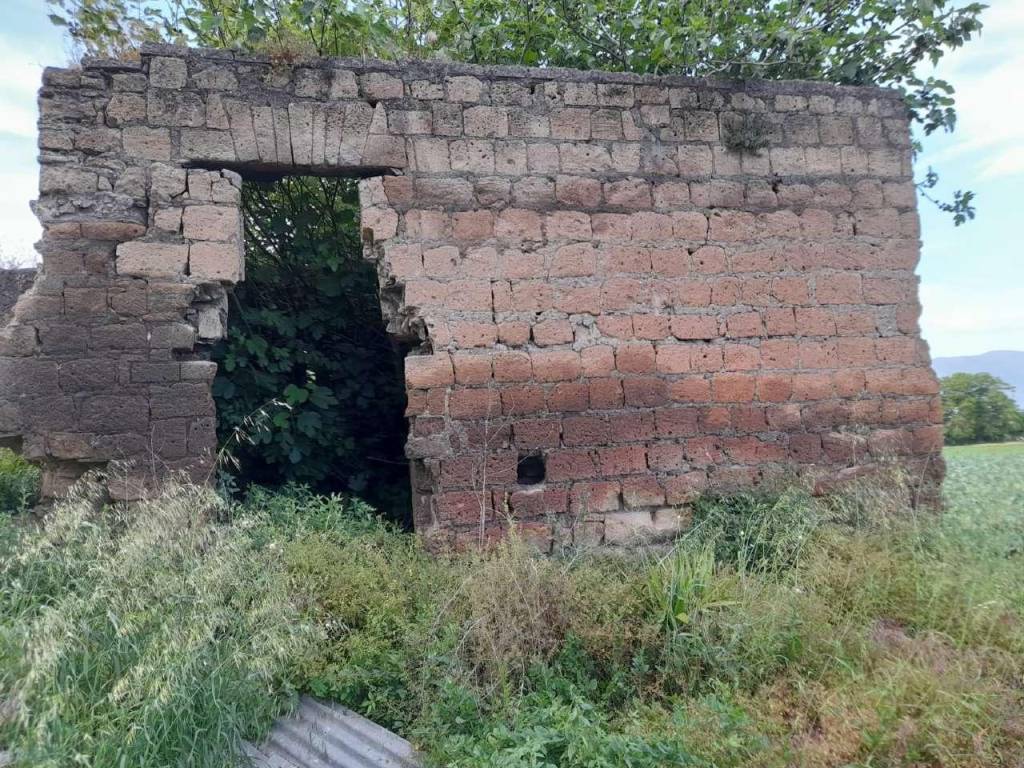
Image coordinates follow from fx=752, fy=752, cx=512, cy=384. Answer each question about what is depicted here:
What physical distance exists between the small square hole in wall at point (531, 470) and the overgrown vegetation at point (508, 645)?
2.02 ft

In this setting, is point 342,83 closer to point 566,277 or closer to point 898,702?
point 566,277

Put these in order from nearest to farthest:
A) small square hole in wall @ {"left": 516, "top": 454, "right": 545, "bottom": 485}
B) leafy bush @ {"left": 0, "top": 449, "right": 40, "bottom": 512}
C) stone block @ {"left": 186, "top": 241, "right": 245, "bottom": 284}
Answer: stone block @ {"left": 186, "top": 241, "right": 245, "bottom": 284} < small square hole in wall @ {"left": 516, "top": 454, "right": 545, "bottom": 485} < leafy bush @ {"left": 0, "top": 449, "right": 40, "bottom": 512}

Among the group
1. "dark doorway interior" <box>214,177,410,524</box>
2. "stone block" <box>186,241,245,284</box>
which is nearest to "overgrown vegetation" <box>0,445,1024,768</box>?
"dark doorway interior" <box>214,177,410,524</box>

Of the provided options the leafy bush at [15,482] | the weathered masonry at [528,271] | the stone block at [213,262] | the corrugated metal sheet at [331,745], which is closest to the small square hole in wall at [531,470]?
the weathered masonry at [528,271]

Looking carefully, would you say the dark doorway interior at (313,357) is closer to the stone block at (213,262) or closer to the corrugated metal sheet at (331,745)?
the stone block at (213,262)

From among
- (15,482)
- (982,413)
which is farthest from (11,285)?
(982,413)

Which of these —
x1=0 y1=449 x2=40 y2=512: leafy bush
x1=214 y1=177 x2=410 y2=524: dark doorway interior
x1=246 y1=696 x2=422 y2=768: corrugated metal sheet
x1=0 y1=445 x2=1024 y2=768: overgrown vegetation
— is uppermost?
x1=214 y1=177 x2=410 y2=524: dark doorway interior

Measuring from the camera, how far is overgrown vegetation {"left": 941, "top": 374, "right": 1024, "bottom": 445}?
11.5m

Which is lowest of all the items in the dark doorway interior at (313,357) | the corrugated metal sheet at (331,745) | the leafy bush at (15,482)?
the corrugated metal sheet at (331,745)

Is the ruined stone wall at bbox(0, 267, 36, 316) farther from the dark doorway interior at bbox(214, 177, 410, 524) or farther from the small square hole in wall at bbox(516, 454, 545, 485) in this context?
the small square hole in wall at bbox(516, 454, 545, 485)

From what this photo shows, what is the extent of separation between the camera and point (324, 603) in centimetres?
388

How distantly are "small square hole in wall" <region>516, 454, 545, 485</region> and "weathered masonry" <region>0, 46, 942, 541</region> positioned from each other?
18 mm

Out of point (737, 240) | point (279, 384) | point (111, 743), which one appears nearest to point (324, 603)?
point (111, 743)

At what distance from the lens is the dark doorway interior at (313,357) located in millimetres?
5559
